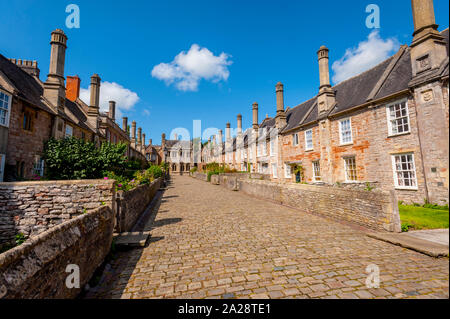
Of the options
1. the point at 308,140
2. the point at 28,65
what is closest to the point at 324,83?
the point at 308,140

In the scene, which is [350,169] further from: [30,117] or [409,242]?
[30,117]

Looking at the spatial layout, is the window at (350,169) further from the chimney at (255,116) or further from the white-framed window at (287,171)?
the chimney at (255,116)

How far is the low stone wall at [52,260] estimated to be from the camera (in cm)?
268

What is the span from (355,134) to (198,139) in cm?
6801

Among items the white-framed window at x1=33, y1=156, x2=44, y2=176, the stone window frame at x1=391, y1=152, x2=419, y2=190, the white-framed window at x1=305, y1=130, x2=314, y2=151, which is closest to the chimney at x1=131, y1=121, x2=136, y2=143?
the white-framed window at x1=33, y1=156, x2=44, y2=176

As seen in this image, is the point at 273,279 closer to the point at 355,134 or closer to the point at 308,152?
the point at 355,134

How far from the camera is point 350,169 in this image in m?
16.6

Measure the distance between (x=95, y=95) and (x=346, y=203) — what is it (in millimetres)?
24101

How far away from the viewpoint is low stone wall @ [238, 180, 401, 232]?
711 cm

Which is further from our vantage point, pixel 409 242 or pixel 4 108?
pixel 4 108

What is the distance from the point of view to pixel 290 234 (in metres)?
7.31

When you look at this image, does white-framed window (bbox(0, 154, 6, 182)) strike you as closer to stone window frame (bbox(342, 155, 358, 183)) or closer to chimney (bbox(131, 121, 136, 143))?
stone window frame (bbox(342, 155, 358, 183))
